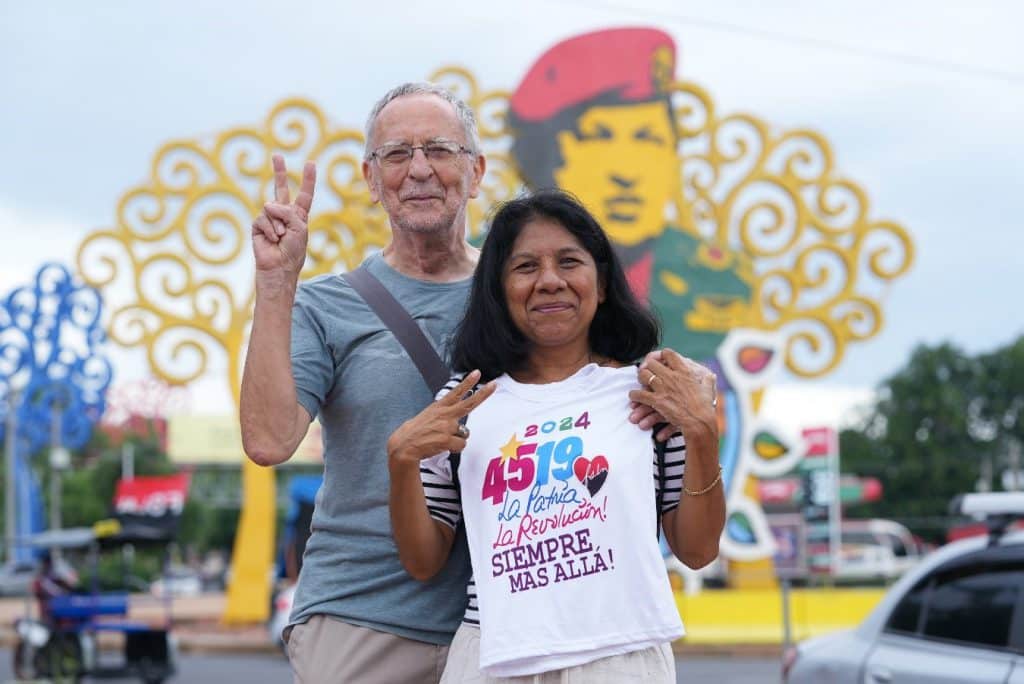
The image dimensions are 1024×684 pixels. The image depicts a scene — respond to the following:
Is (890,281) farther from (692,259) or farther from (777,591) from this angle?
(777,591)

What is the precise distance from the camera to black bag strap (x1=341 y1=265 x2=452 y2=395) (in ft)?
8.61

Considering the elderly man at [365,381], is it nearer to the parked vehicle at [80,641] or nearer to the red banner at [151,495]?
the parked vehicle at [80,641]

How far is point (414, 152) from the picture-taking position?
2.70 meters

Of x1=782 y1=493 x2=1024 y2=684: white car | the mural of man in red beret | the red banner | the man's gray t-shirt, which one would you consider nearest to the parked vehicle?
the red banner

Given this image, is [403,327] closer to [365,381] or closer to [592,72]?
[365,381]

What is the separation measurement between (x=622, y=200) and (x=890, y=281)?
3.90 metres

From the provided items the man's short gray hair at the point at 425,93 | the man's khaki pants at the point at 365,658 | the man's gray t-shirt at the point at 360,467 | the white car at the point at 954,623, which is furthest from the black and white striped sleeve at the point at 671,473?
the white car at the point at 954,623

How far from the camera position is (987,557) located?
216 inches

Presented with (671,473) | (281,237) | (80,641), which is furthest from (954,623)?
(80,641)

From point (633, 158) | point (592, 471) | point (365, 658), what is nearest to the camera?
point (592, 471)

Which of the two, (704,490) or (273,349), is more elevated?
(273,349)

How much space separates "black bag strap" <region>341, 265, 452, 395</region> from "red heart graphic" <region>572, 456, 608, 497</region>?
425 mm

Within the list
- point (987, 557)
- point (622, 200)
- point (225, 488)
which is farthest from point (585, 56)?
point (225, 488)

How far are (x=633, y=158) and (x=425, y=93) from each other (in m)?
16.5
